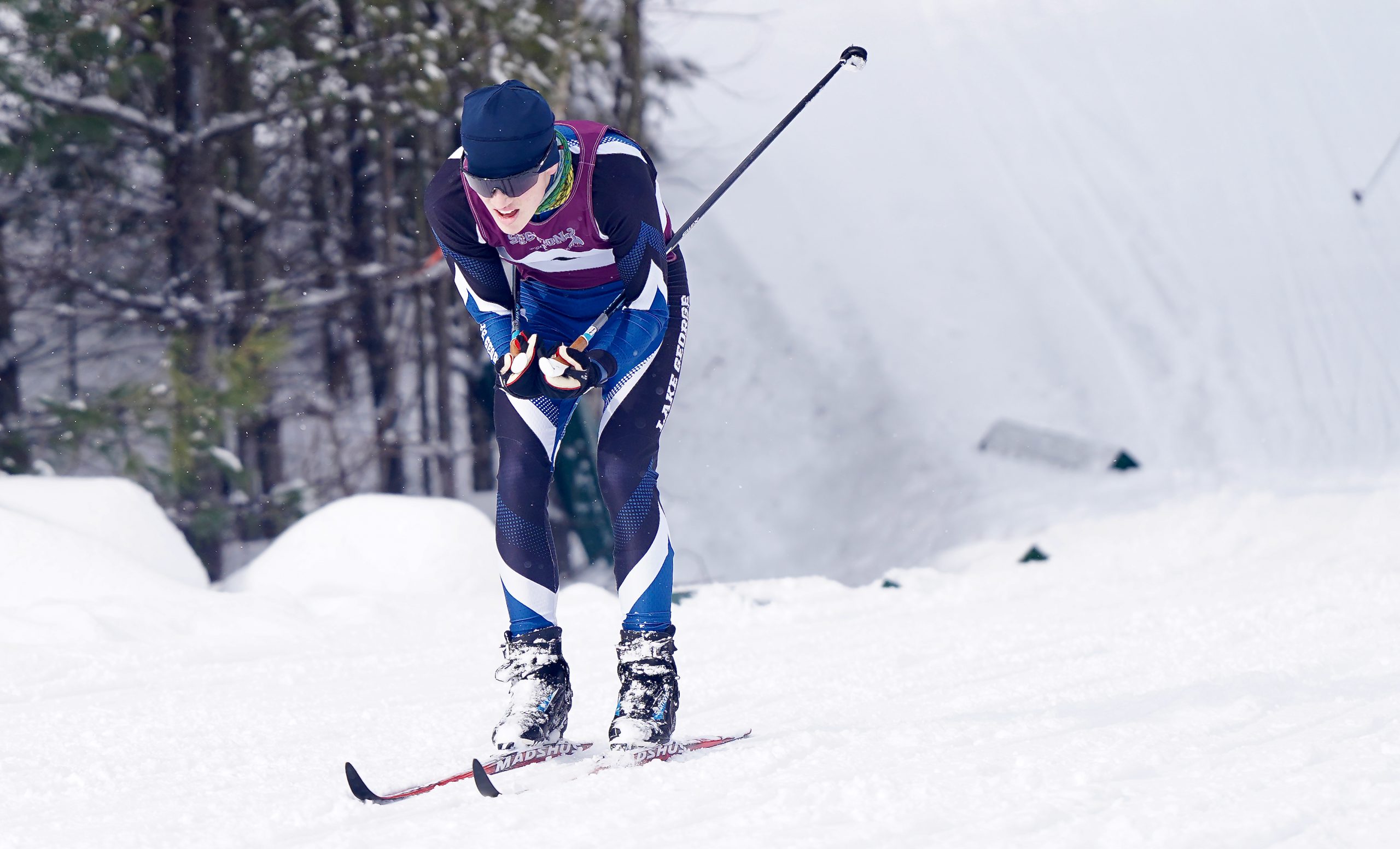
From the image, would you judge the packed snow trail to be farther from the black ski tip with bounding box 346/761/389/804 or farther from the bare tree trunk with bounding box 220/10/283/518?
the bare tree trunk with bounding box 220/10/283/518

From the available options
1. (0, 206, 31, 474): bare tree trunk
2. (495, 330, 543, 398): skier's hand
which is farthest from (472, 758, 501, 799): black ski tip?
(0, 206, 31, 474): bare tree trunk

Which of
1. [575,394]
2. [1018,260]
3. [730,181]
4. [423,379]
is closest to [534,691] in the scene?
[575,394]

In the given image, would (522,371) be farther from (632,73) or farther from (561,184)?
(632,73)

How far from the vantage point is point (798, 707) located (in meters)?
3.13

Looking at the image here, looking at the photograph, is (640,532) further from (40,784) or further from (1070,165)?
(1070,165)

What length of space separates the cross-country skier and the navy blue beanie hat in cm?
10

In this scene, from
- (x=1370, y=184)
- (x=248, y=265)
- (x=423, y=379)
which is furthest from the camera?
(x=1370, y=184)

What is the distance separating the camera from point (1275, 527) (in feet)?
17.9

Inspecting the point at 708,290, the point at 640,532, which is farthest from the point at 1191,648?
the point at 708,290

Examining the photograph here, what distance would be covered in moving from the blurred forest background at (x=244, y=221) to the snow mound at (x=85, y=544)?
68.5 inches

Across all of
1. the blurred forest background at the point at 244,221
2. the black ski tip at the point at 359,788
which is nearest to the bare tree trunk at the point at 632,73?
the blurred forest background at the point at 244,221

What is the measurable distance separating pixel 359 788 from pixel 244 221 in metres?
6.96

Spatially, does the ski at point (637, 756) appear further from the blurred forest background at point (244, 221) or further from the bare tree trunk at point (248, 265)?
the bare tree trunk at point (248, 265)

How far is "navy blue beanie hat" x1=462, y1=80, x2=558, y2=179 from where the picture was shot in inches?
90.0
